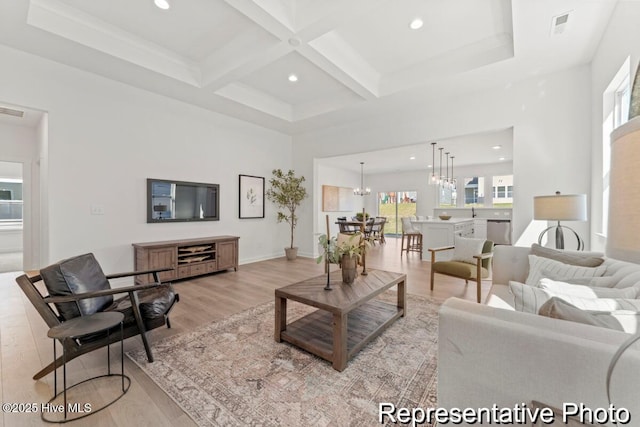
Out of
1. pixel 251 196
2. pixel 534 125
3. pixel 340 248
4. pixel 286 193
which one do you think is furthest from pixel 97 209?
pixel 534 125

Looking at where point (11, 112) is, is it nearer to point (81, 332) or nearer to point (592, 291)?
point (81, 332)

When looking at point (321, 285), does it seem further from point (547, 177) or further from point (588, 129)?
point (588, 129)

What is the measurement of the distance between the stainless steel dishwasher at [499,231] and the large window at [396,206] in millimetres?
2923

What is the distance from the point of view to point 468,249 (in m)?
3.79

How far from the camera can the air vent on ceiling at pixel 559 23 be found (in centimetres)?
272

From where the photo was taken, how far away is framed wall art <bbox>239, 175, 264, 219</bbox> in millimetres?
5871

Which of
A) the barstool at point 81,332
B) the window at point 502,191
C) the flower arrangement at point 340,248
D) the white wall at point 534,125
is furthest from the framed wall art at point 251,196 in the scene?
the window at point 502,191

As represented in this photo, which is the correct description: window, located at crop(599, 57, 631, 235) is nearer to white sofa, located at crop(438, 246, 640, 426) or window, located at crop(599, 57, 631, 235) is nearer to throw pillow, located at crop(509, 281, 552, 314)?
throw pillow, located at crop(509, 281, 552, 314)

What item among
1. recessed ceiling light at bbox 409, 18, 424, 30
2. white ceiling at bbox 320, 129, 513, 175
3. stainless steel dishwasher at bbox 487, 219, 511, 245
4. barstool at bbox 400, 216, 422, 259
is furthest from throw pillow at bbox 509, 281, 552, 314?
stainless steel dishwasher at bbox 487, 219, 511, 245

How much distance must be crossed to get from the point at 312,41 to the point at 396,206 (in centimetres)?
950

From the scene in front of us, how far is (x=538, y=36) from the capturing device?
120 inches

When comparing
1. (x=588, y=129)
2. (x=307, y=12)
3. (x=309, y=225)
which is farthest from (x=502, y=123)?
(x=309, y=225)

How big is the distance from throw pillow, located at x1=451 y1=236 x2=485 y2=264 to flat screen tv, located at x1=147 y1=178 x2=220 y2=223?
4.32 meters

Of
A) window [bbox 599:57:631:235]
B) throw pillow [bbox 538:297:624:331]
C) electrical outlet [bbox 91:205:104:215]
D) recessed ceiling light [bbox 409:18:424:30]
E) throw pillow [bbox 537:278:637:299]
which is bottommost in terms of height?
throw pillow [bbox 537:278:637:299]
